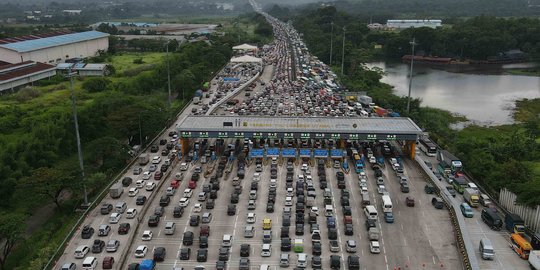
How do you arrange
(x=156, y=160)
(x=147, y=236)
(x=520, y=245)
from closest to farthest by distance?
(x=520, y=245) → (x=147, y=236) → (x=156, y=160)

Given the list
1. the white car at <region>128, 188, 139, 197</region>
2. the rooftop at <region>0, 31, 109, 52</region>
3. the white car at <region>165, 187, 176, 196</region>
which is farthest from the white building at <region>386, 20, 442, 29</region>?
the white car at <region>128, 188, 139, 197</region>

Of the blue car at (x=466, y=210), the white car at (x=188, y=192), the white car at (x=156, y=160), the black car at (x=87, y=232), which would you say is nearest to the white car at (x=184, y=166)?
the white car at (x=156, y=160)

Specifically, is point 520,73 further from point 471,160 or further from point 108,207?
point 108,207

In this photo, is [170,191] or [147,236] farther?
[170,191]

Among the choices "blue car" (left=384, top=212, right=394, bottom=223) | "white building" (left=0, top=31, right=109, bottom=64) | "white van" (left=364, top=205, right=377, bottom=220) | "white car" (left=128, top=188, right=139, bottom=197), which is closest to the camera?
"blue car" (left=384, top=212, right=394, bottom=223)

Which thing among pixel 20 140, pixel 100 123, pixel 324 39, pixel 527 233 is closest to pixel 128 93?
pixel 100 123

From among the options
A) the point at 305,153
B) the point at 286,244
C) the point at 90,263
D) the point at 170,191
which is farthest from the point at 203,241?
the point at 305,153

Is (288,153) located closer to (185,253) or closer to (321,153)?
(321,153)

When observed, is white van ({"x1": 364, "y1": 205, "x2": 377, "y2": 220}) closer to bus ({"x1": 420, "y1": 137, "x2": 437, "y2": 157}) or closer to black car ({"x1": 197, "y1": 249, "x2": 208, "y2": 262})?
black car ({"x1": 197, "y1": 249, "x2": 208, "y2": 262})
